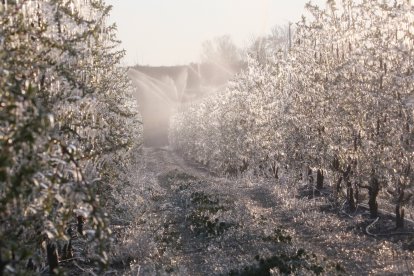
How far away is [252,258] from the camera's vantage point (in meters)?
15.2

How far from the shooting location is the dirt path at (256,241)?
557 inches

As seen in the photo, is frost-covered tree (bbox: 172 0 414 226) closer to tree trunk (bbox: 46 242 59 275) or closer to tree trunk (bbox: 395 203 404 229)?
tree trunk (bbox: 395 203 404 229)

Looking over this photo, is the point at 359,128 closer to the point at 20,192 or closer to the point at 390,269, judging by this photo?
the point at 390,269

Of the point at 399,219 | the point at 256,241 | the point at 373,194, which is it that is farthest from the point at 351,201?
the point at 256,241

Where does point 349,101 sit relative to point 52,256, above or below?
above

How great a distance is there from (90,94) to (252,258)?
26.8 ft

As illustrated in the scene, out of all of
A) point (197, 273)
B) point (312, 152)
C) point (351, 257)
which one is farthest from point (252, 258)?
point (312, 152)

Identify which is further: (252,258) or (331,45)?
(331,45)

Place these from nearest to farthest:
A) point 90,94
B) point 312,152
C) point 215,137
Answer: point 90,94
point 312,152
point 215,137

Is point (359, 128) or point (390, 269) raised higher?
point (359, 128)

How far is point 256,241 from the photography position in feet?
56.6

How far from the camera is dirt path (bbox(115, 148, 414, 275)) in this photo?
46.4ft

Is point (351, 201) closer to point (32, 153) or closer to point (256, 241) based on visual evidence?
point (256, 241)

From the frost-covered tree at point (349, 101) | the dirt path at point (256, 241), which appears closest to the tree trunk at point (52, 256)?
the dirt path at point (256, 241)
